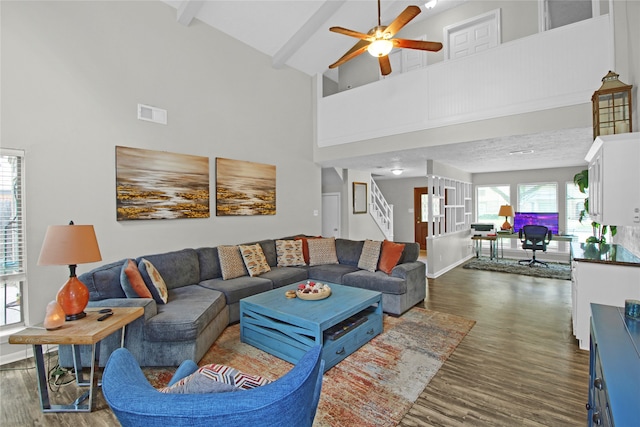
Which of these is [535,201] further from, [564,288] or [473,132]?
[473,132]

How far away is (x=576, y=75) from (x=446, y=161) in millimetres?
2827

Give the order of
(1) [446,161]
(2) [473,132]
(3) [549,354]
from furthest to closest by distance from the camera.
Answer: (1) [446,161] < (2) [473,132] < (3) [549,354]

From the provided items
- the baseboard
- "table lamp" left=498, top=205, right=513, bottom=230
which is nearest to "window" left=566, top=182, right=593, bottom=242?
"table lamp" left=498, top=205, right=513, bottom=230

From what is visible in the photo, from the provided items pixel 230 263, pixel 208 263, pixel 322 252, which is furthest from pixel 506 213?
pixel 208 263

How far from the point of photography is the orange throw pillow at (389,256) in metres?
4.30

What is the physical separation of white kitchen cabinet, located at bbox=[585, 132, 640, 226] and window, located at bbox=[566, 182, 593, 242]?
5.95 metres

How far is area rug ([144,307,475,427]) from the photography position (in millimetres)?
2102

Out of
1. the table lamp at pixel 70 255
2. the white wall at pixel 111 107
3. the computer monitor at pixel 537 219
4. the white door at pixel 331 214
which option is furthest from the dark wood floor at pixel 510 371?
the computer monitor at pixel 537 219

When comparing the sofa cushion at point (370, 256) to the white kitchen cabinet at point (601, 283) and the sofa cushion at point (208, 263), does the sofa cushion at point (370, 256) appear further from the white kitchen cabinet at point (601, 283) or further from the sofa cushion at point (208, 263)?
the white kitchen cabinet at point (601, 283)

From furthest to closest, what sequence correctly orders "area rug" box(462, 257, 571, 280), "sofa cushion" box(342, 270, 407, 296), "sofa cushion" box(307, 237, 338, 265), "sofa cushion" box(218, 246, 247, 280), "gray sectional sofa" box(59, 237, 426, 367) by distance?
"area rug" box(462, 257, 571, 280), "sofa cushion" box(307, 237, 338, 265), "sofa cushion" box(218, 246, 247, 280), "sofa cushion" box(342, 270, 407, 296), "gray sectional sofa" box(59, 237, 426, 367)

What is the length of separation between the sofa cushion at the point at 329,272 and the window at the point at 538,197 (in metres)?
6.05

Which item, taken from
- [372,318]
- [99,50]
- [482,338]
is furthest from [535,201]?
[99,50]

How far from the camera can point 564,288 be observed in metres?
5.16

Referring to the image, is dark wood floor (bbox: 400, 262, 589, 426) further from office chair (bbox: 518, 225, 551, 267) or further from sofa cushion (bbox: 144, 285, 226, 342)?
office chair (bbox: 518, 225, 551, 267)
